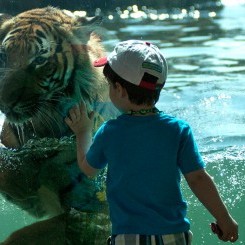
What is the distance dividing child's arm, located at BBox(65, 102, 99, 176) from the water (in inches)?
22.5

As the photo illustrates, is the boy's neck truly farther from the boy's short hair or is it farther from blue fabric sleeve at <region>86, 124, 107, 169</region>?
blue fabric sleeve at <region>86, 124, 107, 169</region>

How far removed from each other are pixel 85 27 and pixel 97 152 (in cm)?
96

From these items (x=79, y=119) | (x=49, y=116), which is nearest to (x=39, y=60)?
(x=49, y=116)

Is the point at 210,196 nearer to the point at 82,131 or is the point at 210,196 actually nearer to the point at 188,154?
the point at 188,154

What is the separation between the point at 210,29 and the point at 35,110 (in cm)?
923

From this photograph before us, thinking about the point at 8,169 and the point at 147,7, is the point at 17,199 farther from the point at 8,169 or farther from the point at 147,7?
the point at 147,7

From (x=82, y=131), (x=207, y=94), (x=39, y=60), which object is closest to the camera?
(x=82, y=131)

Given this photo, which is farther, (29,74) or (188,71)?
(188,71)

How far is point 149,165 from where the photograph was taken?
9.20ft

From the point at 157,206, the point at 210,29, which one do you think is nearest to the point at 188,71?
the point at 210,29

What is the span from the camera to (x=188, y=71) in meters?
8.73

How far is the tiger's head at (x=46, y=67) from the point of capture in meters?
3.46

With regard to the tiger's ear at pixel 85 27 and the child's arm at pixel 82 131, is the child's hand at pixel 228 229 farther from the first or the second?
the tiger's ear at pixel 85 27

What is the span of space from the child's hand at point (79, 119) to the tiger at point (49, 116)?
A: 0.05 metres
